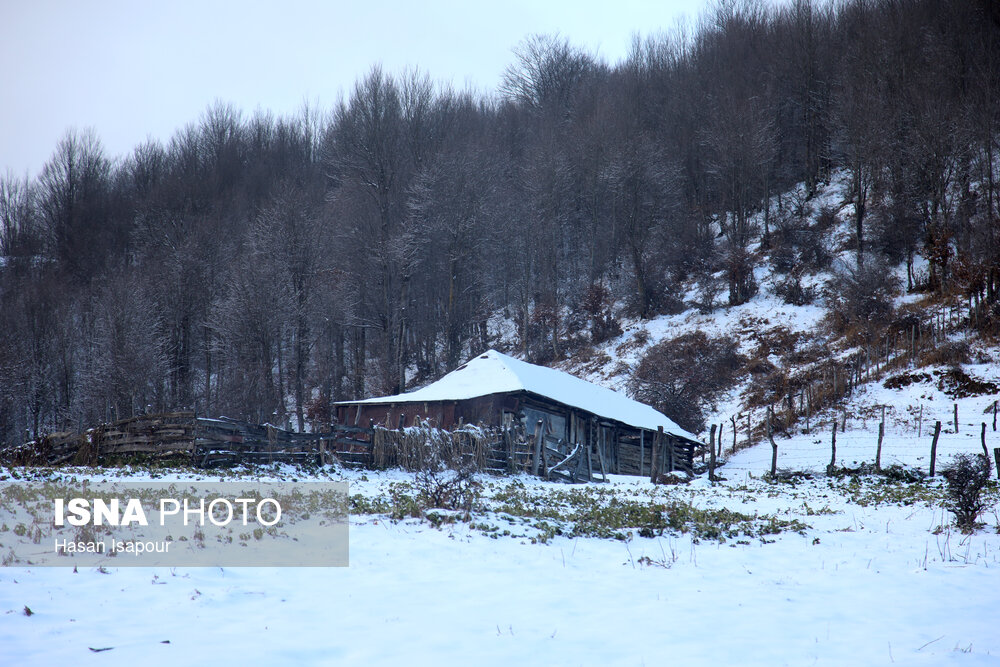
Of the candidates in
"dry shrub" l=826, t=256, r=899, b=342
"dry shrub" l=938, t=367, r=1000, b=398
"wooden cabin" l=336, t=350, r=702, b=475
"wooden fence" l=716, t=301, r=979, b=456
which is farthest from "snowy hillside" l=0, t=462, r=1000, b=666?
"dry shrub" l=826, t=256, r=899, b=342

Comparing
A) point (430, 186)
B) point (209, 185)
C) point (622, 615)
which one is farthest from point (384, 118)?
point (622, 615)

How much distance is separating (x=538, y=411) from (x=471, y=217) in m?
20.4

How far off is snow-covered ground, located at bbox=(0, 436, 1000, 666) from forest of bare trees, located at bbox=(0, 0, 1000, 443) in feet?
99.2

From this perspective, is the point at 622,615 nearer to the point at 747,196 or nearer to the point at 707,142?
the point at 747,196

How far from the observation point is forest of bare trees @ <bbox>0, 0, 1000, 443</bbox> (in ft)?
132

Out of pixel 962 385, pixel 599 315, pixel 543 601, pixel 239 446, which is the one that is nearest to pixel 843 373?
pixel 962 385

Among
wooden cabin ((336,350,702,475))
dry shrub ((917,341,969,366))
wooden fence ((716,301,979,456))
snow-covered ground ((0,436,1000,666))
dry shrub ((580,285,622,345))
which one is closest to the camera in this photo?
snow-covered ground ((0,436,1000,666))

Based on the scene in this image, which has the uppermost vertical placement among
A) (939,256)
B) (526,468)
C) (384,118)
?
(384,118)

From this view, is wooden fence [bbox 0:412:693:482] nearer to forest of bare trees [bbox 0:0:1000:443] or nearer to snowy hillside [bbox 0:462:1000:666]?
snowy hillside [bbox 0:462:1000:666]

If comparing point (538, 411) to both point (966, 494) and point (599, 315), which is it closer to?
point (966, 494)

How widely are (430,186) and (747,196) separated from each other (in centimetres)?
2421

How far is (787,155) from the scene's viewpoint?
178ft

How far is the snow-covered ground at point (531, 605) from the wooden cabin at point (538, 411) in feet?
45.7

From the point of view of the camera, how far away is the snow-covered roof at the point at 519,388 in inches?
1106
